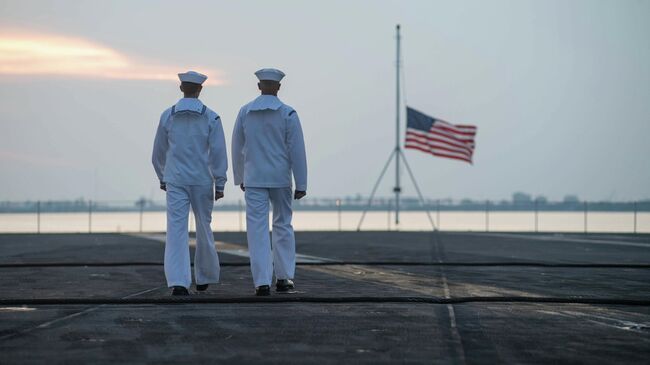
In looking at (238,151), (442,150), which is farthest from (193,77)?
(442,150)

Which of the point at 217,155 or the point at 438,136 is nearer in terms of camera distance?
the point at 217,155

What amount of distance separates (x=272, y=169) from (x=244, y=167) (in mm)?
279

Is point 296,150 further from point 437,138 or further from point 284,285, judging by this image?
point 437,138

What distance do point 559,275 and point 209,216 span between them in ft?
13.7

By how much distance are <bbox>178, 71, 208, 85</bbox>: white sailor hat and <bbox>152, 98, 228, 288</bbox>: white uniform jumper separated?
163mm

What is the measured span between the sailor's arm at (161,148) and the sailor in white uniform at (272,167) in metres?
0.63

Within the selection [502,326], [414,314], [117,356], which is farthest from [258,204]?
[117,356]

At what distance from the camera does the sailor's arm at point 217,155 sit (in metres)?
9.16

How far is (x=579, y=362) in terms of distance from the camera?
202 inches

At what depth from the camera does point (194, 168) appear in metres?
9.12

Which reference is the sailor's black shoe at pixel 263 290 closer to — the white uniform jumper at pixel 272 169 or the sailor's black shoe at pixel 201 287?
the white uniform jumper at pixel 272 169

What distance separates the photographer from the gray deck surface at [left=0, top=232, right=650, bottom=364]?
537cm

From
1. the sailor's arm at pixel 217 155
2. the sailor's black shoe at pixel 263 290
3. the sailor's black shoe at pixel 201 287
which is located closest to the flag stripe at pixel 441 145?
the sailor's arm at pixel 217 155

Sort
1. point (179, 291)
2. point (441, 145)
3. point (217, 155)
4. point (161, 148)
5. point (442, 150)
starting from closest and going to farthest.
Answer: point (179, 291) < point (217, 155) < point (161, 148) < point (442, 150) < point (441, 145)
